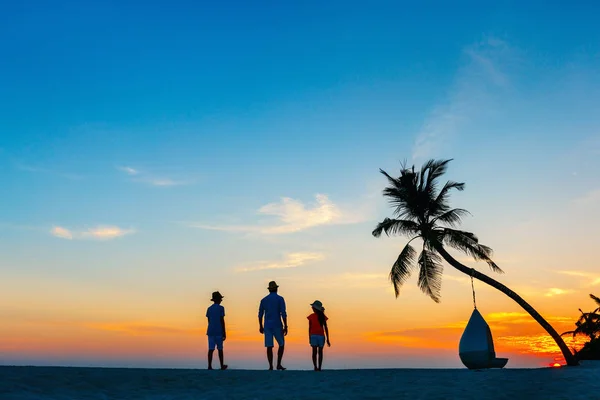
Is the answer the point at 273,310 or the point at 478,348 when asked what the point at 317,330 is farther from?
the point at 478,348

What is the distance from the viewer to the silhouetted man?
15.0 m

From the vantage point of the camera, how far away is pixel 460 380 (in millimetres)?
12781

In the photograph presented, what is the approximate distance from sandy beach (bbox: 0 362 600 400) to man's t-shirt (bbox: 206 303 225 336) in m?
1.75

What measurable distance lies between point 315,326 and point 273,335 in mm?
1112

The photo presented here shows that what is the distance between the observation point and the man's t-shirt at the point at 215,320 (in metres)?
15.3

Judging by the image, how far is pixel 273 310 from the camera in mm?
15117

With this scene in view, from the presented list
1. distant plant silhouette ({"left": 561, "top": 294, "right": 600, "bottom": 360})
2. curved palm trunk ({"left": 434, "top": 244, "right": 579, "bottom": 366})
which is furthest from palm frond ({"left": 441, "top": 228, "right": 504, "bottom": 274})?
distant plant silhouette ({"left": 561, "top": 294, "right": 600, "bottom": 360})

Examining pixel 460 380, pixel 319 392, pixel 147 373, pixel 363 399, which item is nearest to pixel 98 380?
pixel 147 373

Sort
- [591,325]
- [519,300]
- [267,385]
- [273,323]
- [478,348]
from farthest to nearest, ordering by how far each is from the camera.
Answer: [591,325]
[519,300]
[478,348]
[273,323]
[267,385]

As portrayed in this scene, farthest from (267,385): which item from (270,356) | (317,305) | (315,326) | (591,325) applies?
(591,325)

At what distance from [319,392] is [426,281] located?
14112mm

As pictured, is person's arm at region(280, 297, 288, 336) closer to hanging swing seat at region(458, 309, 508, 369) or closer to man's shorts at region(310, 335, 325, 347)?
man's shorts at region(310, 335, 325, 347)

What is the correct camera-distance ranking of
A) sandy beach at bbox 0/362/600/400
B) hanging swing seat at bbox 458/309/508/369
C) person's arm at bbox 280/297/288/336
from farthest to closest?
hanging swing seat at bbox 458/309/508/369 → person's arm at bbox 280/297/288/336 → sandy beach at bbox 0/362/600/400

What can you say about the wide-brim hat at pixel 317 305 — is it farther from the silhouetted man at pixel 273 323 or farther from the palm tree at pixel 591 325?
the palm tree at pixel 591 325
